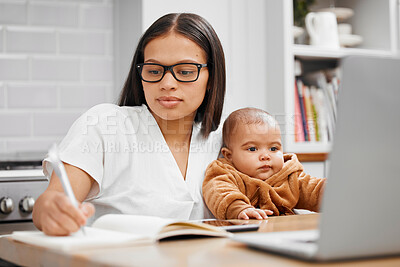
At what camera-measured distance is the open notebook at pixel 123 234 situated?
0.71m

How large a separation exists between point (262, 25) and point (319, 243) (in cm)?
197

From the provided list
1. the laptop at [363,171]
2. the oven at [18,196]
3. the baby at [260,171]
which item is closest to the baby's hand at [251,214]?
the baby at [260,171]

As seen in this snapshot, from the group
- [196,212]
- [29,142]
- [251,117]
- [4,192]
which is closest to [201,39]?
[251,117]

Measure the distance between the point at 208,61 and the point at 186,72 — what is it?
0.41ft

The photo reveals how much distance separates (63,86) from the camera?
2320mm

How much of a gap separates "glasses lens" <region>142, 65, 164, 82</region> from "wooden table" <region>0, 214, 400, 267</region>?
0.59 m

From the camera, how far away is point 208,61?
4.63 feet

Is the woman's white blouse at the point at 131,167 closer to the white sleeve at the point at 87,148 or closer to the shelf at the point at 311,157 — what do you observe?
the white sleeve at the point at 87,148

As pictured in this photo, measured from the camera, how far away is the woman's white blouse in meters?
1.20

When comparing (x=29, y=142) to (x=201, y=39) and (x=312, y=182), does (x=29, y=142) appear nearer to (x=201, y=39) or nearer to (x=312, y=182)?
(x=201, y=39)

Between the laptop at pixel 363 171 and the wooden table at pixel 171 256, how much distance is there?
22mm

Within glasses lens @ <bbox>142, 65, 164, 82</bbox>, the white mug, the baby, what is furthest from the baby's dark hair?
the white mug

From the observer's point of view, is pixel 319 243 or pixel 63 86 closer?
pixel 319 243

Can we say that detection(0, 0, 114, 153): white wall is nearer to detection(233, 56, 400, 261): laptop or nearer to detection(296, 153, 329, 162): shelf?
detection(296, 153, 329, 162): shelf
